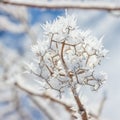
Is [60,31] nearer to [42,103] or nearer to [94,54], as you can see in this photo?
[94,54]

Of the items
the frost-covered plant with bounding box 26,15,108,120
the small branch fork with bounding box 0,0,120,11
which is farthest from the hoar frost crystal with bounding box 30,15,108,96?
the small branch fork with bounding box 0,0,120,11

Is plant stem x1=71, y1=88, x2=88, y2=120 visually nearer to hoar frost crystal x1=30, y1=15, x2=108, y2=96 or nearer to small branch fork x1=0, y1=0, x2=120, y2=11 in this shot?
hoar frost crystal x1=30, y1=15, x2=108, y2=96

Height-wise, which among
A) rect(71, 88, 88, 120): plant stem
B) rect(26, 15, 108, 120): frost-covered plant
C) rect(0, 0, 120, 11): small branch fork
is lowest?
rect(71, 88, 88, 120): plant stem

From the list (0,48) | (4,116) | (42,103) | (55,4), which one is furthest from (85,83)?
(4,116)

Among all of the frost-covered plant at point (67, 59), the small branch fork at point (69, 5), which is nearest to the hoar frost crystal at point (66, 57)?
the frost-covered plant at point (67, 59)

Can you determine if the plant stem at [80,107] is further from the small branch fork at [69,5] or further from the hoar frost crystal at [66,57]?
the small branch fork at [69,5]

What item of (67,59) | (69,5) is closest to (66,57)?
(67,59)

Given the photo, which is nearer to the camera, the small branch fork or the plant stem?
the plant stem

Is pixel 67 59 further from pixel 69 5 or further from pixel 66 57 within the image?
pixel 69 5

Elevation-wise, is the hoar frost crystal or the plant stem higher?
the hoar frost crystal
